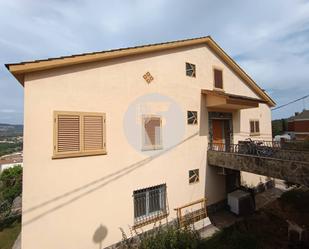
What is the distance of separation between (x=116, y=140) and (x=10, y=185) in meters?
26.2

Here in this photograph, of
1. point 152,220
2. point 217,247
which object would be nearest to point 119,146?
point 152,220

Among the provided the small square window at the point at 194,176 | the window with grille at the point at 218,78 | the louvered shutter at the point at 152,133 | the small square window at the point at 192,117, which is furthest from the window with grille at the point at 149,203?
the window with grille at the point at 218,78

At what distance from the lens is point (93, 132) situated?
314 inches

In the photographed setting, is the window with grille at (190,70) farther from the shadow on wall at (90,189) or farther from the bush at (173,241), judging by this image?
the bush at (173,241)

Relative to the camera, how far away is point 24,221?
255 inches

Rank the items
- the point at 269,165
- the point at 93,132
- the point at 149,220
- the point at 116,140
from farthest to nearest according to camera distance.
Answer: the point at 149,220
the point at 269,165
the point at 116,140
the point at 93,132

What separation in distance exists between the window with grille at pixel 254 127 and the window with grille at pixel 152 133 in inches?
365

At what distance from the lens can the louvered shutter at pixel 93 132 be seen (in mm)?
7805

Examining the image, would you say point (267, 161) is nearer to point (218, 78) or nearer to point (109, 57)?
point (218, 78)

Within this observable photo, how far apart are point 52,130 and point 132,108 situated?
11.2 ft

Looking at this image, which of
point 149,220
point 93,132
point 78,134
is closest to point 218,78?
point 93,132

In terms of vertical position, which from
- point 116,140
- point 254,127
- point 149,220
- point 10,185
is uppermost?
point 254,127

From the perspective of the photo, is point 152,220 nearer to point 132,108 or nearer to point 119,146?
point 119,146

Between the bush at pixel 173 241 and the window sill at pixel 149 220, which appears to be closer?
the bush at pixel 173 241
